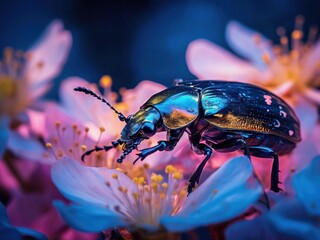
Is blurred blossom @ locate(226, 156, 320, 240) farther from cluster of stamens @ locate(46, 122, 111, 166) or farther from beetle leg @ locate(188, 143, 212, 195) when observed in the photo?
cluster of stamens @ locate(46, 122, 111, 166)

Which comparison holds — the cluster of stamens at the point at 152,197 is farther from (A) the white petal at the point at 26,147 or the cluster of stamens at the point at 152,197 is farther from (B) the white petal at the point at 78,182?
(A) the white petal at the point at 26,147

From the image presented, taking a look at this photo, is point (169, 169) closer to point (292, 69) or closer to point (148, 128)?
point (148, 128)

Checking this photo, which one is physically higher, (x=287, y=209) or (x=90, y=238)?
(x=287, y=209)

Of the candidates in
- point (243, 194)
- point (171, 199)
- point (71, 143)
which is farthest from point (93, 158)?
point (243, 194)

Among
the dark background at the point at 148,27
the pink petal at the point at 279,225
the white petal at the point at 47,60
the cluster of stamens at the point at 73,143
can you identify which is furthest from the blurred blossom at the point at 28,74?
the dark background at the point at 148,27

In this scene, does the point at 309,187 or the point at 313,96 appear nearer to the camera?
the point at 309,187

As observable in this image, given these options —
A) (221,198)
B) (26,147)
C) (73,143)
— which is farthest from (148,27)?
(221,198)

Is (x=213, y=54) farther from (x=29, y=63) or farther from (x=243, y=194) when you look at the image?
(x=243, y=194)
